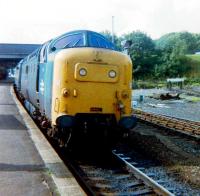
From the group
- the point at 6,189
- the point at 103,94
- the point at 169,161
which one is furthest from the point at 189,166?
the point at 6,189

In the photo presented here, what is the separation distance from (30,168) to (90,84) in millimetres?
2526

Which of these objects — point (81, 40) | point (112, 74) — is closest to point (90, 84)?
point (112, 74)

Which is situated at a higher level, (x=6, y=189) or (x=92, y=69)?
(x=92, y=69)

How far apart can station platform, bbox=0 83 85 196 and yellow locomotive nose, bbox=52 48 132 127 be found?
1.11 metres

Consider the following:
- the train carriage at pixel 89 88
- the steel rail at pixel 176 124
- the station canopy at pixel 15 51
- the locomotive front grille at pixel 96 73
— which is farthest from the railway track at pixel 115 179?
the station canopy at pixel 15 51

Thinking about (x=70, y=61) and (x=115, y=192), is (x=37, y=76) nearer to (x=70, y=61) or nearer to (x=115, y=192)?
(x=70, y=61)

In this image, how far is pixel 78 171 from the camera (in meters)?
10.4

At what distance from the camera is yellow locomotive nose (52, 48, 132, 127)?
424 inches

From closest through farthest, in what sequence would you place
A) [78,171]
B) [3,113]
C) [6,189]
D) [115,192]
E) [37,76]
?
[6,189], [115,192], [78,171], [37,76], [3,113]

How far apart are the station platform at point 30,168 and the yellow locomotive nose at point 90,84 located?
1114mm

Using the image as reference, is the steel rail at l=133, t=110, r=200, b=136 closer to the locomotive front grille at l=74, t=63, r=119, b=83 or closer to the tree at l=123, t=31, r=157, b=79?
the locomotive front grille at l=74, t=63, r=119, b=83

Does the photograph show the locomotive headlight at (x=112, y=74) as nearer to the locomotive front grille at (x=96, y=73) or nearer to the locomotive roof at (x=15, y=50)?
the locomotive front grille at (x=96, y=73)

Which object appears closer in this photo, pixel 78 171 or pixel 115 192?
pixel 115 192

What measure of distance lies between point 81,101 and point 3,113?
1072 centimetres
